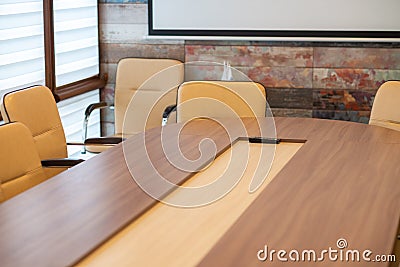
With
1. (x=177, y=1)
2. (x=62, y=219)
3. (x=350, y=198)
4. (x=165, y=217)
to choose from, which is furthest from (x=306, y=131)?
(x=177, y=1)

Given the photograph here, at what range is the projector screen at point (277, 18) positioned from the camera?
18.6 ft

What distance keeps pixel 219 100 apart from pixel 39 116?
1.15 meters

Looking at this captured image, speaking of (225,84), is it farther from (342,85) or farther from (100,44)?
(100,44)

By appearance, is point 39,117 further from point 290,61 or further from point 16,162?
point 290,61

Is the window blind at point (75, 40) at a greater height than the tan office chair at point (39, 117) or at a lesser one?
greater

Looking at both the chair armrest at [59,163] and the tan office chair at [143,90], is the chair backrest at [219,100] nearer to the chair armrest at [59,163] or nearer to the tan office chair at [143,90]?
the chair armrest at [59,163]

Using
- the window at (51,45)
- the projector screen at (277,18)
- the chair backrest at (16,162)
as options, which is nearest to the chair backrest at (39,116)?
the chair backrest at (16,162)

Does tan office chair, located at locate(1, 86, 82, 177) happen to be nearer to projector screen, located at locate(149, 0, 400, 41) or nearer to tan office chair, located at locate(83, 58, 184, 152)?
tan office chair, located at locate(83, 58, 184, 152)

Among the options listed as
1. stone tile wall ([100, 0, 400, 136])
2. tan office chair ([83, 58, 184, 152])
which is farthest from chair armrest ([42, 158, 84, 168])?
stone tile wall ([100, 0, 400, 136])

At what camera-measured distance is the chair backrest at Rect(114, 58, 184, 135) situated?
572 centimetres

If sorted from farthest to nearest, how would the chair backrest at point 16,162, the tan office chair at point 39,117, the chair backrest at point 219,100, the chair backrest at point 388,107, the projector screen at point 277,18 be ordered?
the projector screen at point 277,18, the chair backrest at point 219,100, the chair backrest at point 388,107, the tan office chair at point 39,117, the chair backrest at point 16,162

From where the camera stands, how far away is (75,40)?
5.75m

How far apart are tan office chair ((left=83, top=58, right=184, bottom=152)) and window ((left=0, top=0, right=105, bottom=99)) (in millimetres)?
355

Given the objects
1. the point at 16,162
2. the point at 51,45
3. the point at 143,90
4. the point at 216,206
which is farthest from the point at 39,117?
the point at 143,90
